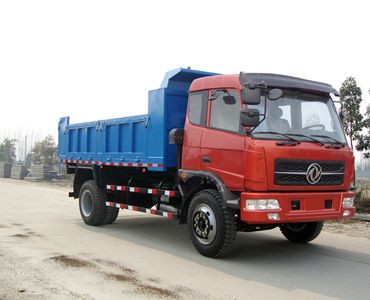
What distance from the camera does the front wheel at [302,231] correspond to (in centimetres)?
786

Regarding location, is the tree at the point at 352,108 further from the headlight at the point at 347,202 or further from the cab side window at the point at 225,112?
the cab side window at the point at 225,112

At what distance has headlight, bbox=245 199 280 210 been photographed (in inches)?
234

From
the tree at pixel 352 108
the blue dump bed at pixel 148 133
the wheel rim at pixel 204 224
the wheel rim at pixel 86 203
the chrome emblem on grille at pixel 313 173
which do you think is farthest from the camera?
the tree at pixel 352 108

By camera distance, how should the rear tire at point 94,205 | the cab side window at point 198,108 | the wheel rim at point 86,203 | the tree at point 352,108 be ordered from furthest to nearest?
the tree at point 352,108, the wheel rim at point 86,203, the rear tire at point 94,205, the cab side window at point 198,108

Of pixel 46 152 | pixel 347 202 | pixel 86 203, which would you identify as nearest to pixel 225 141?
pixel 347 202

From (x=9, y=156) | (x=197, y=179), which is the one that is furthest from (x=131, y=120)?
(x=9, y=156)

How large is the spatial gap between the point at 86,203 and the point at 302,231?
501 centimetres

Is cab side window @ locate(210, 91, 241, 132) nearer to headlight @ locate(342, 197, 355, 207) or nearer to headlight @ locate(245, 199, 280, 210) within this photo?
headlight @ locate(245, 199, 280, 210)

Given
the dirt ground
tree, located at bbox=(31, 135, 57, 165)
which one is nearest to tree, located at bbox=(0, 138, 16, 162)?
tree, located at bbox=(31, 135, 57, 165)

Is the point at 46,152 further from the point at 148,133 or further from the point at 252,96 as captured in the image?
the point at 252,96

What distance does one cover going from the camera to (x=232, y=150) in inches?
250

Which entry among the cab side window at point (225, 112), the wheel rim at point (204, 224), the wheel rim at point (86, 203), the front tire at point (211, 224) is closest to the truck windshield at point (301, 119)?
the cab side window at point (225, 112)

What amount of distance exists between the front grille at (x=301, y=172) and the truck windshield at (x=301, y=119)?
13.7 inches

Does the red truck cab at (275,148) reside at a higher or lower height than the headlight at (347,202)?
higher
